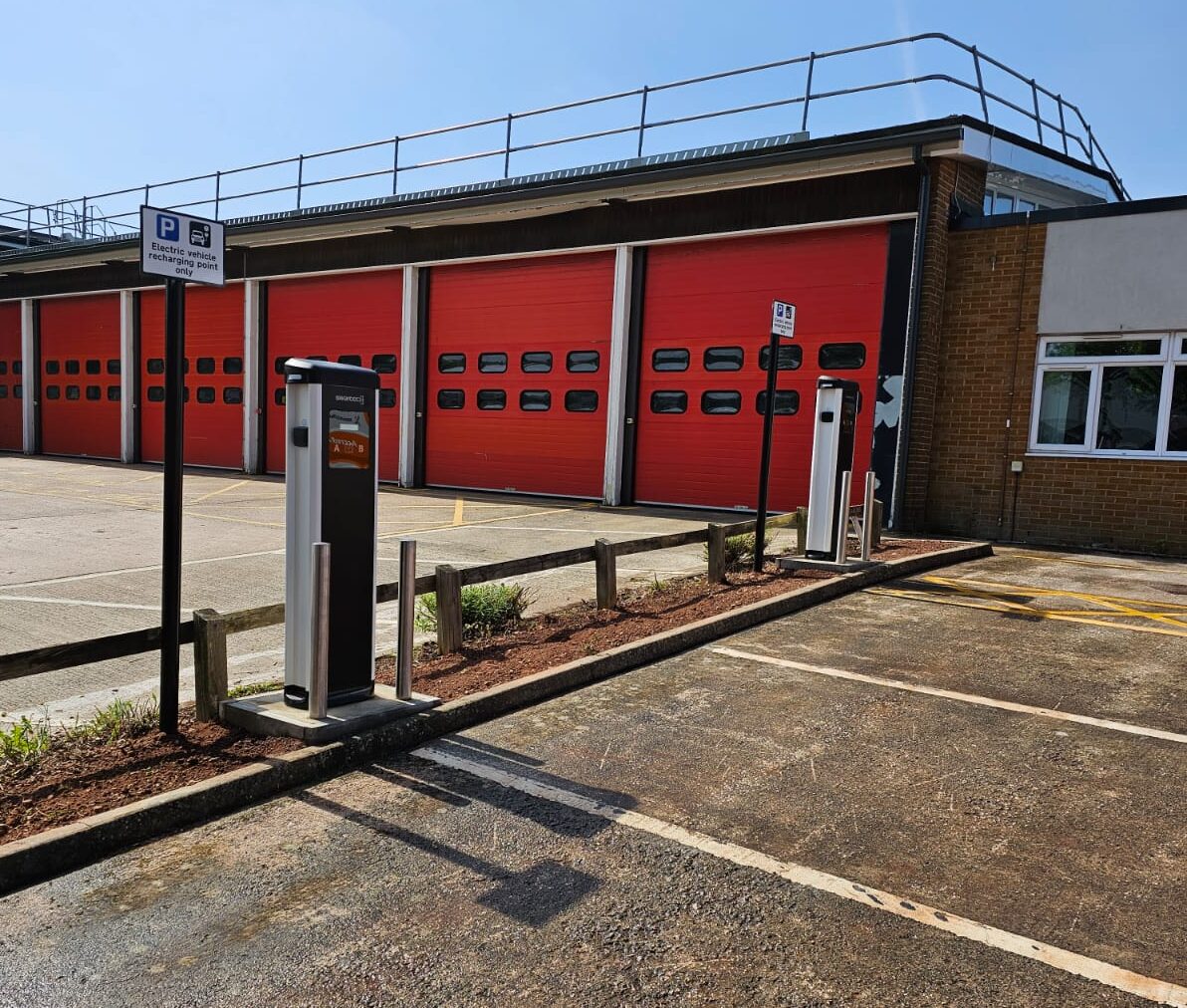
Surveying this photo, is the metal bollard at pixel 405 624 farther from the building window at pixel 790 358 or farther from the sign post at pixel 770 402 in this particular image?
the building window at pixel 790 358

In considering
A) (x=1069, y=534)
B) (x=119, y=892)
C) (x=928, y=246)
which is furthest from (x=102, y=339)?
(x=119, y=892)

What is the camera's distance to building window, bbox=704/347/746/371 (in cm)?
1570

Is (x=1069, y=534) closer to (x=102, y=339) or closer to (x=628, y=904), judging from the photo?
(x=628, y=904)

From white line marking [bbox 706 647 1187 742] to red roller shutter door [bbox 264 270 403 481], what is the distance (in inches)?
582

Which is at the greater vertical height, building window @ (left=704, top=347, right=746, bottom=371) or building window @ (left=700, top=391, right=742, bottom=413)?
building window @ (left=704, top=347, right=746, bottom=371)

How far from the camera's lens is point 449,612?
6.21 m

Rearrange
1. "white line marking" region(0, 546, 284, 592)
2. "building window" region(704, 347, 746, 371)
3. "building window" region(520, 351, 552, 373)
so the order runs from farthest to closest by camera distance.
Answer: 1. "building window" region(520, 351, 552, 373)
2. "building window" region(704, 347, 746, 371)
3. "white line marking" region(0, 546, 284, 592)

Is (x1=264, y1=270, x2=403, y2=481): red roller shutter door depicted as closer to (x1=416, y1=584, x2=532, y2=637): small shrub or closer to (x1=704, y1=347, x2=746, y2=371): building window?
(x1=704, y1=347, x2=746, y2=371): building window

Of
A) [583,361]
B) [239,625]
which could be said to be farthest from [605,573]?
[583,361]

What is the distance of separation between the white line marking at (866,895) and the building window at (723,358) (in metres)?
12.1

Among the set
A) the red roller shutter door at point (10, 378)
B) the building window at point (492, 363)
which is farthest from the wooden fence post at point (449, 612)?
the red roller shutter door at point (10, 378)

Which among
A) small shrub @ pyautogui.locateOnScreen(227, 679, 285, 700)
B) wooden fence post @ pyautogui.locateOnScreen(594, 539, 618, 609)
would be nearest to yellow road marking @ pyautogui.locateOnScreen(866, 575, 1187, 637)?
wooden fence post @ pyautogui.locateOnScreen(594, 539, 618, 609)

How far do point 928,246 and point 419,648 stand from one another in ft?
33.6

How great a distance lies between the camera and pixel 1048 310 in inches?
513
